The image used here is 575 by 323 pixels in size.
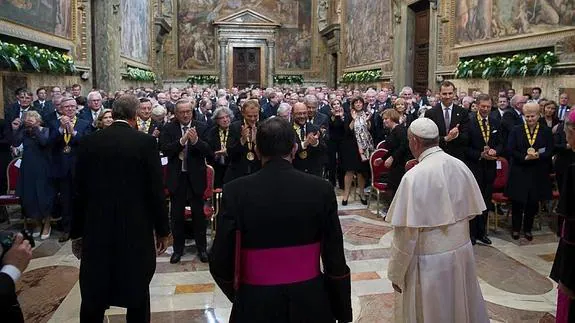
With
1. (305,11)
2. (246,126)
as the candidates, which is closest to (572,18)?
(246,126)

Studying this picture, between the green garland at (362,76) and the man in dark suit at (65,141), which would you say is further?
the green garland at (362,76)

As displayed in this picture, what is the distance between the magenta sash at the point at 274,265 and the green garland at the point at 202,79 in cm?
2880

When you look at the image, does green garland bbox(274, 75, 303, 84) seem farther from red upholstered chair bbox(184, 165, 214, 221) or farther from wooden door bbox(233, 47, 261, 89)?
red upholstered chair bbox(184, 165, 214, 221)

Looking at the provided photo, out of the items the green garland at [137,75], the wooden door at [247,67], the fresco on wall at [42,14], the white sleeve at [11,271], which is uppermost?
the wooden door at [247,67]

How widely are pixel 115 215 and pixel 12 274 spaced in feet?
4.84

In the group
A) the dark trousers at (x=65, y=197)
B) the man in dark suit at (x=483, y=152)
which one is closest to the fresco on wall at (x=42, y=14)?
the dark trousers at (x=65, y=197)

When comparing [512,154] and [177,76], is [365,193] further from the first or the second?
[177,76]

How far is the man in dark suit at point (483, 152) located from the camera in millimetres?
7039

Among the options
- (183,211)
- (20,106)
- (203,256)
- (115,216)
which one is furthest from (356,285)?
(20,106)

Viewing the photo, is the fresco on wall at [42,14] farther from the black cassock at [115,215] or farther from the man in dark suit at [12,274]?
the man in dark suit at [12,274]

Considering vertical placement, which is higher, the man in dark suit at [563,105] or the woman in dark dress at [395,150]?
the man in dark suit at [563,105]

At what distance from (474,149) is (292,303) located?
513 centimetres

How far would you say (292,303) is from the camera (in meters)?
2.66

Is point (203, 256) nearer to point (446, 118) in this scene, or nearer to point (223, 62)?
point (446, 118)
